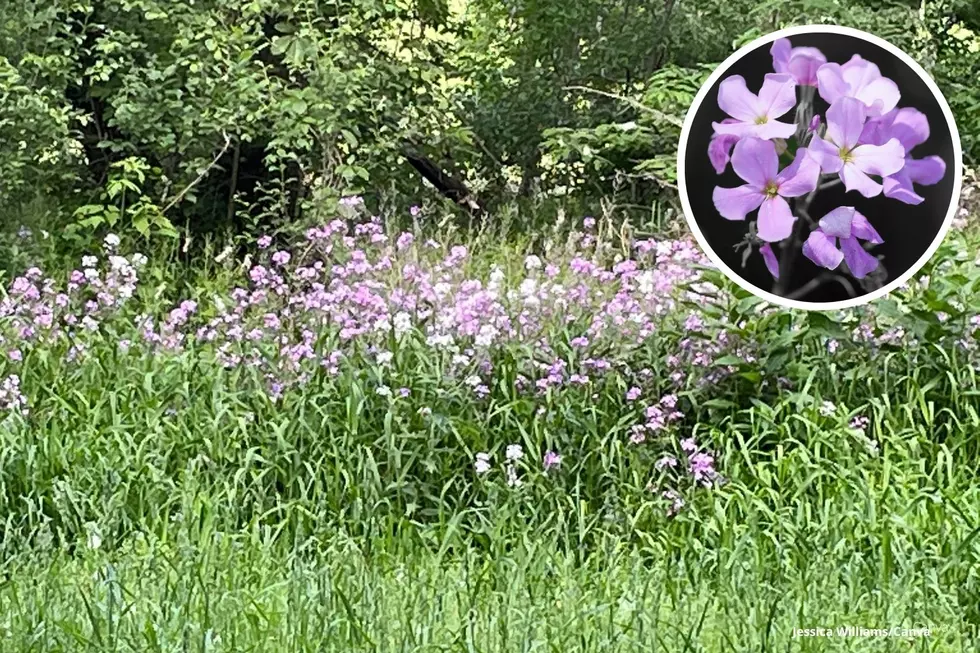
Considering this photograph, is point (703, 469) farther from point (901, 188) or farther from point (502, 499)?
point (901, 188)

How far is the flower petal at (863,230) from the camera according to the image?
2174 mm

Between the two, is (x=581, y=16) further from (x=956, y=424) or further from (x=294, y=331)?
(x=956, y=424)

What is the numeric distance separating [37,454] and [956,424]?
3.04m

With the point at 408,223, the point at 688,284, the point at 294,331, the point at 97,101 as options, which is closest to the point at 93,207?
the point at 97,101

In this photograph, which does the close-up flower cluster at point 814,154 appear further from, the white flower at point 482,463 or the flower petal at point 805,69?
the white flower at point 482,463

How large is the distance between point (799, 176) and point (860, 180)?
0.38ft

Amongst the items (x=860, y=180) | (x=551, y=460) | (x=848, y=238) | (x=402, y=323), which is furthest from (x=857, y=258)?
(x=402, y=323)

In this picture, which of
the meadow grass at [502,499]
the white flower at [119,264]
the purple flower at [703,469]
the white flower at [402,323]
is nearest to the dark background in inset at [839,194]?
the meadow grass at [502,499]

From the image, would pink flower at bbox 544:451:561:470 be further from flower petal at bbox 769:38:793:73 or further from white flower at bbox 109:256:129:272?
white flower at bbox 109:256:129:272

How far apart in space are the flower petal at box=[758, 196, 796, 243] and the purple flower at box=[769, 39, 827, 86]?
0.24 m

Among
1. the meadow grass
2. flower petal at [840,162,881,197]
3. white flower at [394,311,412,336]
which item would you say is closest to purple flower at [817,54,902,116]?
flower petal at [840,162,881,197]

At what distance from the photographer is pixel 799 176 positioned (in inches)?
86.3

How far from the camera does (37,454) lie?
11.9ft

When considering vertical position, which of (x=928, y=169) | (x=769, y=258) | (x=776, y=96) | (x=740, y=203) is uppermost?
(x=776, y=96)
